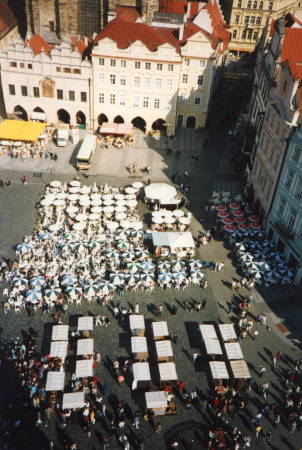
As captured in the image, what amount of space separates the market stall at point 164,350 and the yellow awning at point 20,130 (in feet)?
153

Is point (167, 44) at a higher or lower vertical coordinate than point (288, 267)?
higher

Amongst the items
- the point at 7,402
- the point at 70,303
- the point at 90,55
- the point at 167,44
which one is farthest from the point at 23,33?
the point at 7,402

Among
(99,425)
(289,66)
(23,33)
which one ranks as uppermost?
(289,66)

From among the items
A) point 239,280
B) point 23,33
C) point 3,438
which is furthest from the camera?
point 23,33

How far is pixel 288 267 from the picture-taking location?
53.7 metres

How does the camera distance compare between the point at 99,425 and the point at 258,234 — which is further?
the point at 258,234

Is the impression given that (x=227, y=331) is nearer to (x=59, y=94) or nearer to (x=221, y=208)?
(x=221, y=208)

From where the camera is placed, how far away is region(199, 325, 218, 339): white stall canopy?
1729 inches

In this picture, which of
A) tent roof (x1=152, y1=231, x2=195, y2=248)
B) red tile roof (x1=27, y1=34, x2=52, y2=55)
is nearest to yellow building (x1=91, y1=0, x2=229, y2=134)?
red tile roof (x1=27, y1=34, x2=52, y2=55)

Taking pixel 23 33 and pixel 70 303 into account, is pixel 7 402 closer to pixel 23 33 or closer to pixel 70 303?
pixel 70 303

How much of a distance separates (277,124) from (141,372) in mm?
34933

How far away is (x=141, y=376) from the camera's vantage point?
39.7 m

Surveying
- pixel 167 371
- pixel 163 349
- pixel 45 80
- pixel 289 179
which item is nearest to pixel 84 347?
pixel 163 349

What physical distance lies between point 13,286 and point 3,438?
55.2 feet
